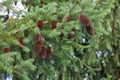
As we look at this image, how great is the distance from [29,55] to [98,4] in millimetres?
1035

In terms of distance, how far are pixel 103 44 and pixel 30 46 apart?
1.84 metres

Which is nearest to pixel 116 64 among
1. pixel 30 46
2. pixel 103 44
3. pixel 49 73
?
pixel 103 44

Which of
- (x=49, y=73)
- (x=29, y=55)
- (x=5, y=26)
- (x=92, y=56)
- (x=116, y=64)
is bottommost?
(x=116, y=64)

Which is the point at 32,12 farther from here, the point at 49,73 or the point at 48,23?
the point at 49,73

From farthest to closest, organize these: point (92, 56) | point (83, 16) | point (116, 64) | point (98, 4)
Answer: point (116, 64)
point (92, 56)
point (98, 4)
point (83, 16)

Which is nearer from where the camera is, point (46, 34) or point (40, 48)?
point (40, 48)

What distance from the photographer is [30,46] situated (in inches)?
144

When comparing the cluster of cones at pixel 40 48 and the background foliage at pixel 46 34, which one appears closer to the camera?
the cluster of cones at pixel 40 48

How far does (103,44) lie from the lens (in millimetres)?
5172

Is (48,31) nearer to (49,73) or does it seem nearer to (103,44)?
(49,73)

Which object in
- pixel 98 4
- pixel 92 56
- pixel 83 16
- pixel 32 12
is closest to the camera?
pixel 83 16

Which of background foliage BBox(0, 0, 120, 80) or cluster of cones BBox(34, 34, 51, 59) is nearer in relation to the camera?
cluster of cones BBox(34, 34, 51, 59)

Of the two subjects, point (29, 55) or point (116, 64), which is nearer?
point (29, 55)

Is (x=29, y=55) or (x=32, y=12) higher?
(x=32, y=12)
